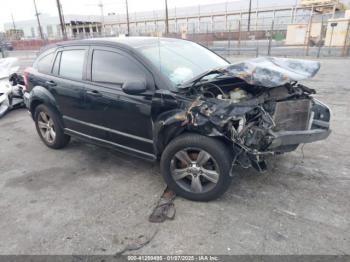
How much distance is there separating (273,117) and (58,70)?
10.9ft

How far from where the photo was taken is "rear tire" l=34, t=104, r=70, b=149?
4.56 metres

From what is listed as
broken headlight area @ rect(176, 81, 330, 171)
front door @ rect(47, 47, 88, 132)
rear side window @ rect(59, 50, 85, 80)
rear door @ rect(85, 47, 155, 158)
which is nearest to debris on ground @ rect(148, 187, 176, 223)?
rear door @ rect(85, 47, 155, 158)

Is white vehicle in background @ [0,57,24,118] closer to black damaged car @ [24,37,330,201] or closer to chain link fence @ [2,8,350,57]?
black damaged car @ [24,37,330,201]

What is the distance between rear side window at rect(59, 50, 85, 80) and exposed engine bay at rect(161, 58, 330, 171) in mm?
1804

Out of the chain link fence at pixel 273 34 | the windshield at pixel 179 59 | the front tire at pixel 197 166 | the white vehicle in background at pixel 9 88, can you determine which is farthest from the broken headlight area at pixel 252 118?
the chain link fence at pixel 273 34

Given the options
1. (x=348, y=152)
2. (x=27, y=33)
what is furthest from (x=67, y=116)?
(x=27, y=33)

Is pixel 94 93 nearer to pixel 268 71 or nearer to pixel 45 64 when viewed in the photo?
pixel 45 64

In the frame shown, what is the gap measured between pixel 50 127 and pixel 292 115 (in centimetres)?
381

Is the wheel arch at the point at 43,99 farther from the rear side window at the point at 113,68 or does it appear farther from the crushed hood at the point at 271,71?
the crushed hood at the point at 271,71

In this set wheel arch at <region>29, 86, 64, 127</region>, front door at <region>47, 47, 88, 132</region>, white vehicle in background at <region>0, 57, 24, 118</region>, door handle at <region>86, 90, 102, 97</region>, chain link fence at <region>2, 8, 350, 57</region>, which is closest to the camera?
door handle at <region>86, 90, 102, 97</region>

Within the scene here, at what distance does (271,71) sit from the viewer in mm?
2893

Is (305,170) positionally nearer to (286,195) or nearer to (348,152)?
(286,195)

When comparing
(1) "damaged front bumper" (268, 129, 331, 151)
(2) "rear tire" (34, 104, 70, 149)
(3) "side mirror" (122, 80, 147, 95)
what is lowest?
(2) "rear tire" (34, 104, 70, 149)

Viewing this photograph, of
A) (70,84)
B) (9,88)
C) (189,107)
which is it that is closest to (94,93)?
(70,84)
